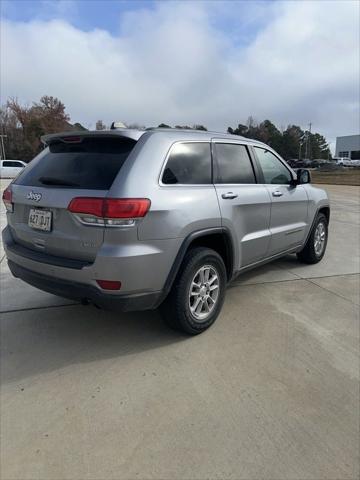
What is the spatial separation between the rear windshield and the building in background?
314ft

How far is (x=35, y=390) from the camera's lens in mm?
2682

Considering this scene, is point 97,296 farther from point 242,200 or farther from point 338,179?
point 338,179

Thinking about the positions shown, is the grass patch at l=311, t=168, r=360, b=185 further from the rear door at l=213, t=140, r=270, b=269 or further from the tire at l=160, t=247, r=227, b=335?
the tire at l=160, t=247, r=227, b=335

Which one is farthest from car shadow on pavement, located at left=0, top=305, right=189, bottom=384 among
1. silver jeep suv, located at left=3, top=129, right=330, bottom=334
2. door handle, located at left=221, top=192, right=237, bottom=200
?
door handle, located at left=221, top=192, right=237, bottom=200

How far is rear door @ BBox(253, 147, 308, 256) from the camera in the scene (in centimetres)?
439

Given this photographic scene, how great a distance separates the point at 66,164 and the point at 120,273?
3.51 feet

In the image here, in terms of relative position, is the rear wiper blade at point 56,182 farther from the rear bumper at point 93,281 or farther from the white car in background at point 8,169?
the white car in background at point 8,169

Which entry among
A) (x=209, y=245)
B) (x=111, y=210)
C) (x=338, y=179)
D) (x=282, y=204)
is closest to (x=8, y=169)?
(x=338, y=179)

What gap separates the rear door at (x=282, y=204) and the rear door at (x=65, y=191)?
1981 mm

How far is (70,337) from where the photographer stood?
11.2 feet

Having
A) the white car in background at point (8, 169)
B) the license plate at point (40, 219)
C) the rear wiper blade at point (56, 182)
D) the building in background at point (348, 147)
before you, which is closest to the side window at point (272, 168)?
the rear wiper blade at point (56, 182)

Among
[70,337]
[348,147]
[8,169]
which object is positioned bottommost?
[70,337]

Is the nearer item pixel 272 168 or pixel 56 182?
pixel 56 182

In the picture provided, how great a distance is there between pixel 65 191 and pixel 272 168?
260 centimetres
